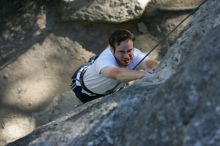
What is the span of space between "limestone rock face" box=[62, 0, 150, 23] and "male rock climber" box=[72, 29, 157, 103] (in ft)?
7.91

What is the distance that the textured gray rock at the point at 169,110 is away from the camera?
5.95 feet

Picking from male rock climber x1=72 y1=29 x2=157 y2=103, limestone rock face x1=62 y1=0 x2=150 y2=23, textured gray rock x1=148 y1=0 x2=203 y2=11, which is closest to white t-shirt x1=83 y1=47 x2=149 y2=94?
male rock climber x1=72 y1=29 x2=157 y2=103

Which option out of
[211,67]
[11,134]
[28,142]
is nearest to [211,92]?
[211,67]

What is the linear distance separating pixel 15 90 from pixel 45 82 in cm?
37

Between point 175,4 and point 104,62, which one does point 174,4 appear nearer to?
point 175,4

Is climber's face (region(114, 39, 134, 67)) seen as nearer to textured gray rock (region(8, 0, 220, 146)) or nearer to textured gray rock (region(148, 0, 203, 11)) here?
textured gray rock (region(8, 0, 220, 146))

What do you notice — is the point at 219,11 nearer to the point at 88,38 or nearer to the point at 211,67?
the point at 211,67

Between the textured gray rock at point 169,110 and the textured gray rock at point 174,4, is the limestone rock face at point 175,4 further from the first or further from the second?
the textured gray rock at point 169,110

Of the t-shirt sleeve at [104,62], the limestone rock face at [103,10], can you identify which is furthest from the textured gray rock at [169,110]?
the limestone rock face at [103,10]

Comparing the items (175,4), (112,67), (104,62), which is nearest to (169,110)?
(112,67)

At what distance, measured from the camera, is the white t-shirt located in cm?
410

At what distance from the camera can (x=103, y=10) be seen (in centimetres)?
676

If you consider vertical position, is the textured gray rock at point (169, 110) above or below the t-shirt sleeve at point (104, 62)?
above

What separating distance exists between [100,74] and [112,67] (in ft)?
0.72
